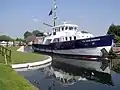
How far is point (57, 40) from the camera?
4575 cm

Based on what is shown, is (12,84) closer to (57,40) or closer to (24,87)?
(24,87)

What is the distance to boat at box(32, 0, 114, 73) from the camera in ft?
119

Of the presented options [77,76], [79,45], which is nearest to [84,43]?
[79,45]

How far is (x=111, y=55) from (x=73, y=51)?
6.09m

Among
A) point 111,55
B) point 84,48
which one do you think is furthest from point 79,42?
point 111,55

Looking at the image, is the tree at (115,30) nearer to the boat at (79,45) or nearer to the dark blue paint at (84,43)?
the boat at (79,45)

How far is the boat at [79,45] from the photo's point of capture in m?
36.2

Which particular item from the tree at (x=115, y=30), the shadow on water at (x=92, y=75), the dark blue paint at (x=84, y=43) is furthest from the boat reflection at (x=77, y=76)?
the tree at (x=115, y=30)

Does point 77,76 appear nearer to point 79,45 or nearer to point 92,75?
point 92,75

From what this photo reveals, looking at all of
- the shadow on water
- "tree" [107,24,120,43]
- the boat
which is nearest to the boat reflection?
the shadow on water

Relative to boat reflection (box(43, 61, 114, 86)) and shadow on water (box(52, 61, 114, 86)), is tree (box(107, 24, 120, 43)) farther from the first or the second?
boat reflection (box(43, 61, 114, 86))

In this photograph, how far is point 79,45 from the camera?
38812mm

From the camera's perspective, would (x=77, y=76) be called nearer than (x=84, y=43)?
Yes

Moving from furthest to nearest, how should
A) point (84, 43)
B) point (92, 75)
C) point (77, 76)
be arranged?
point (84, 43) < point (92, 75) < point (77, 76)
